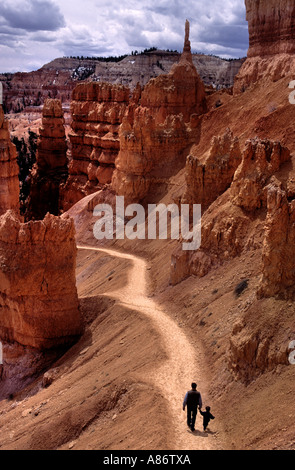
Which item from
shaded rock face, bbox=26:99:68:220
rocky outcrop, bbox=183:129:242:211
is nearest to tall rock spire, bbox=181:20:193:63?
shaded rock face, bbox=26:99:68:220

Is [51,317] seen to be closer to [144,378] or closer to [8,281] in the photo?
[8,281]

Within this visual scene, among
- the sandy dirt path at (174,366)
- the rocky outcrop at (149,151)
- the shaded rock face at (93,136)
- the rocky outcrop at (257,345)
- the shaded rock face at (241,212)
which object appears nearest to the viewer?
the sandy dirt path at (174,366)

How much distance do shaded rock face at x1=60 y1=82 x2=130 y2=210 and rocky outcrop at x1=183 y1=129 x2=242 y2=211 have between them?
22.5 m

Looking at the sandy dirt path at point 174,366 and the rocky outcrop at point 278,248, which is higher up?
the rocky outcrop at point 278,248

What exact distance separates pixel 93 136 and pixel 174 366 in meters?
41.4

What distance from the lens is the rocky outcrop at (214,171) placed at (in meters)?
27.4

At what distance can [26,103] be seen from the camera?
135 meters

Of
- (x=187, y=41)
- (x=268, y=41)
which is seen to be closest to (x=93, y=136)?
(x=187, y=41)

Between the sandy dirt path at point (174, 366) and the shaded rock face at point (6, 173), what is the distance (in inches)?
437

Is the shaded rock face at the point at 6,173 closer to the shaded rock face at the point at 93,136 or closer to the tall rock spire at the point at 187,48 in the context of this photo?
the shaded rock face at the point at 93,136

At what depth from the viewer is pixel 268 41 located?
1871 inches

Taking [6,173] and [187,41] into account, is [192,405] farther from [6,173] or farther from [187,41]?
[187,41]

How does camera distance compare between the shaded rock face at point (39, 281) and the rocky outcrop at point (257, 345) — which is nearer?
the rocky outcrop at point (257, 345)

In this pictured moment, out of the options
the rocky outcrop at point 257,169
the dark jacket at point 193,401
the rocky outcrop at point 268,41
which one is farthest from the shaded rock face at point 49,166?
the dark jacket at point 193,401
